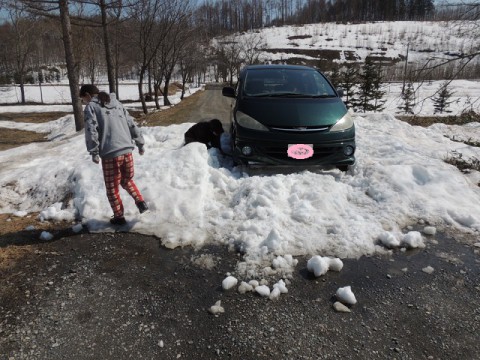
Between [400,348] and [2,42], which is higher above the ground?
[2,42]

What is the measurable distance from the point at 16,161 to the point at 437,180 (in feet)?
26.2

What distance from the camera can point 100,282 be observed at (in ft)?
9.38

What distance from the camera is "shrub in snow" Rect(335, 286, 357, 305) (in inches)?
100

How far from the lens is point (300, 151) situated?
4.68 m

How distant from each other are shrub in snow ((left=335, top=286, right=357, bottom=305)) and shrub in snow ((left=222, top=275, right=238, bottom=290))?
87 centimetres

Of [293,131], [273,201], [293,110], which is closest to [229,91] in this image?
[293,110]

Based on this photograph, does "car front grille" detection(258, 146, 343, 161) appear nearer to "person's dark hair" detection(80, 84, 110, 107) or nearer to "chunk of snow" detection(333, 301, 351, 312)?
"person's dark hair" detection(80, 84, 110, 107)

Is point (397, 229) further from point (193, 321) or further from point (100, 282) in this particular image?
point (100, 282)

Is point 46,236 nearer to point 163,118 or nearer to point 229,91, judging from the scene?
point 229,91

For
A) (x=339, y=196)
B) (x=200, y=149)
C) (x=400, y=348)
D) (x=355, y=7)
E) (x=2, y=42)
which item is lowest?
(x=400, y=348)

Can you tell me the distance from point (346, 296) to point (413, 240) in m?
1.26

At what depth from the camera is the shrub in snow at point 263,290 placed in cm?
265

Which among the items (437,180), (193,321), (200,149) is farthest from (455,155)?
(193,321)

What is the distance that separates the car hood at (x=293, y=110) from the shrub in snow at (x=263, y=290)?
2.67 m
